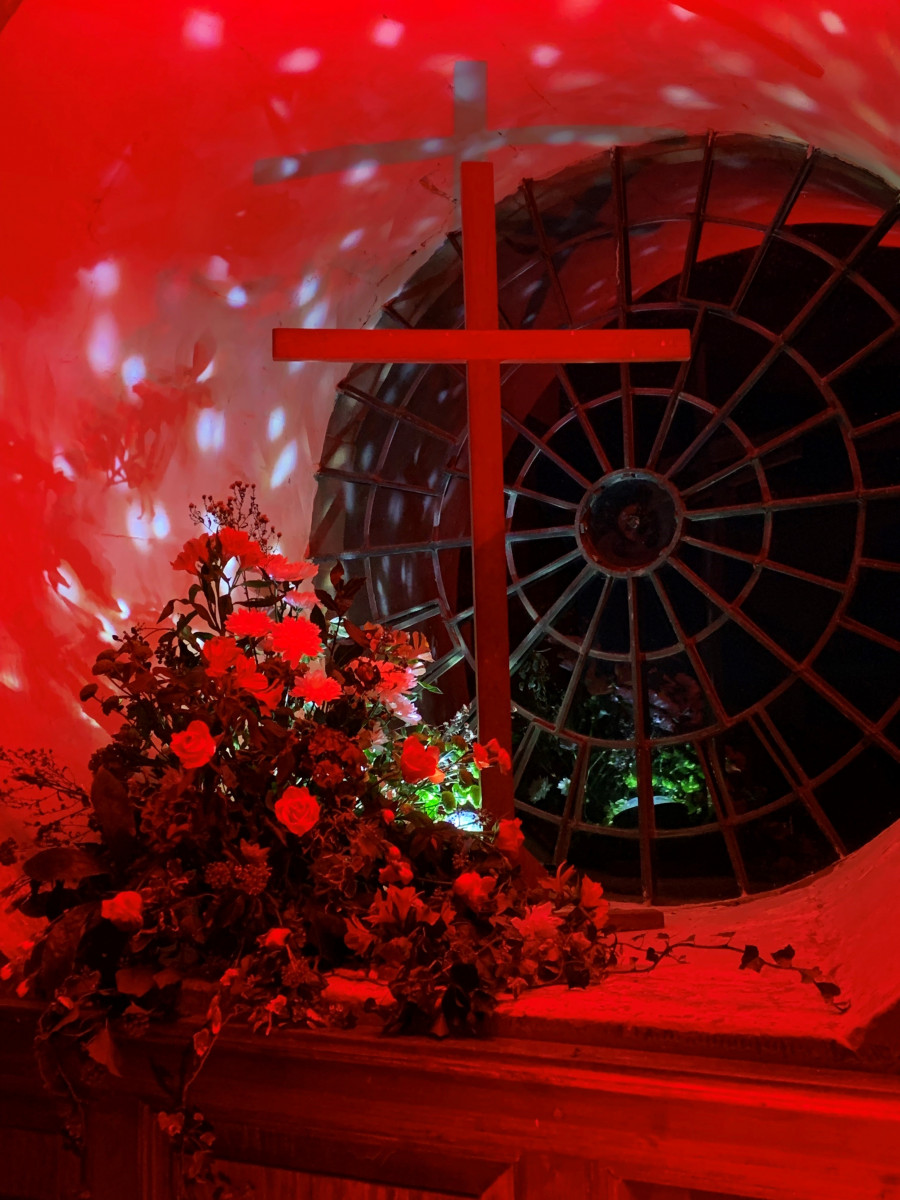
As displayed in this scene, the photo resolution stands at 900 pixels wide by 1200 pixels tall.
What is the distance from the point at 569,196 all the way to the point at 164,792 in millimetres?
2071

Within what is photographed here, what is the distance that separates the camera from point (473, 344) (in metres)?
2.29

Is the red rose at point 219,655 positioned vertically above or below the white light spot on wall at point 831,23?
below

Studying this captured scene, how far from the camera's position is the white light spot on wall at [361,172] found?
A: 2.68m

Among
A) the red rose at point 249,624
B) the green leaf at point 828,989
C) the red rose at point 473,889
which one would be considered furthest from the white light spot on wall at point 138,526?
the green leaf at point 828,989

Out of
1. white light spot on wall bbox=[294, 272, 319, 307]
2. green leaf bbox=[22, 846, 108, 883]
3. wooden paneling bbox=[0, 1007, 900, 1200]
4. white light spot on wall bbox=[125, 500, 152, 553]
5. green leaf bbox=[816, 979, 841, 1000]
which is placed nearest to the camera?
wooden paneling bbox=[0, 1007, 900, 1200]

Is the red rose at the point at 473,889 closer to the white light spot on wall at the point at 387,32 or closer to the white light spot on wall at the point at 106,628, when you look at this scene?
the white light spot on wall at the point at 106,628

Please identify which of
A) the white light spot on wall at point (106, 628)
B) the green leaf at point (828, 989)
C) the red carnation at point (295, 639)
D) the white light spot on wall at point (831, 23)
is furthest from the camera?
the white light spot on wall at point (106, 628)

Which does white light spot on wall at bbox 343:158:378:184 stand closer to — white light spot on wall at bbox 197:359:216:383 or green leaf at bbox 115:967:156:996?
white light spot on wall at bbox 197:359:216:383

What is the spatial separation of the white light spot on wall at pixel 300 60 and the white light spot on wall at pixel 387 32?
136 millimetres

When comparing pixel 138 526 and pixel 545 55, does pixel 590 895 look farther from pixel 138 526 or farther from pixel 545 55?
pixel 545 55

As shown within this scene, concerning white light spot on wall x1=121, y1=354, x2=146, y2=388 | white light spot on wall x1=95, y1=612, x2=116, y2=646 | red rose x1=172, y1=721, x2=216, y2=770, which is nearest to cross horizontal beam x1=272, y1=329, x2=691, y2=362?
white light spot on wall x1=121, y1=354, x2=146, y2=388

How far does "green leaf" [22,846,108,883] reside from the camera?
165 cm

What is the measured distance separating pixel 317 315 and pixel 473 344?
0.82m

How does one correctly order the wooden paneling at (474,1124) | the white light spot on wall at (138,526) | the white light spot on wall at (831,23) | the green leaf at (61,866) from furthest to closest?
the white light spot on wall at (138,526) → the white light spot on wall at (831,23) → the green leaf at (61,866) → the wooden paneling at (474,1124)
